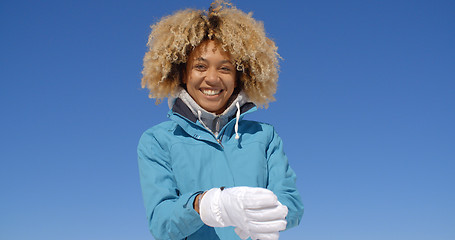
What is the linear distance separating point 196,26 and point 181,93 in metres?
0.69

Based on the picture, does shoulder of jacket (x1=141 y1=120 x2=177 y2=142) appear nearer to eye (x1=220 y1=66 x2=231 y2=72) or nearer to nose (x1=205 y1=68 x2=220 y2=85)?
nose (x1=205 y1=68 x2=220 y2=85)

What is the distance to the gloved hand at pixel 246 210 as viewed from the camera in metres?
2.96

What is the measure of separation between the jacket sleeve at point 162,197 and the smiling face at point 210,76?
0.61m

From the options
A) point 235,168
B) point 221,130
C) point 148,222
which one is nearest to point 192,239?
point 148,222

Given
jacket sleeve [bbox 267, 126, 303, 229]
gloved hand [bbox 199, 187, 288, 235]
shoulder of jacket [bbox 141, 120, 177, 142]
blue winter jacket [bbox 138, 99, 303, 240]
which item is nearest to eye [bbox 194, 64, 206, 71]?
blue winter jacket [bbox 138, 99, 303, 240]

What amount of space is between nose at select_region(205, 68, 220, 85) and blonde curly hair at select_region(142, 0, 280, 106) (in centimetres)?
25

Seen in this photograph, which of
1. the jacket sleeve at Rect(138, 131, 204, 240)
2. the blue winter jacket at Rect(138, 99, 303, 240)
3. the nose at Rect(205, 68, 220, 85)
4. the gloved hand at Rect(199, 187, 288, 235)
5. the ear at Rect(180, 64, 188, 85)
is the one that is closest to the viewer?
the gloved hand at Rect(199, 187, 288, 235)

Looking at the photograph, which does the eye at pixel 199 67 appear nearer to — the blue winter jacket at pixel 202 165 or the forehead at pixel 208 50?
the forehead at pixel 208 50

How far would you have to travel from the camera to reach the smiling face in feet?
14.2

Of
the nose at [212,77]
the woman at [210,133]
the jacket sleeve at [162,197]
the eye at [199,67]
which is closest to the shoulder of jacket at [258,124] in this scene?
the woman at [210,133]

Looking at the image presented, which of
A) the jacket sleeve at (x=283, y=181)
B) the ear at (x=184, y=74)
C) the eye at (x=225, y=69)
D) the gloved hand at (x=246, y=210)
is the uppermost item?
the ear at (x=184, y=74)

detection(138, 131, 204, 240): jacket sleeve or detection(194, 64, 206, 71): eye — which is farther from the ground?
detection(194, 64, 206, 71): eye

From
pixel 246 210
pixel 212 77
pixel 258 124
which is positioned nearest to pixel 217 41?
pixel 212 77

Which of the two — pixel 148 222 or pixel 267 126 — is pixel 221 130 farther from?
pixel 148 222
